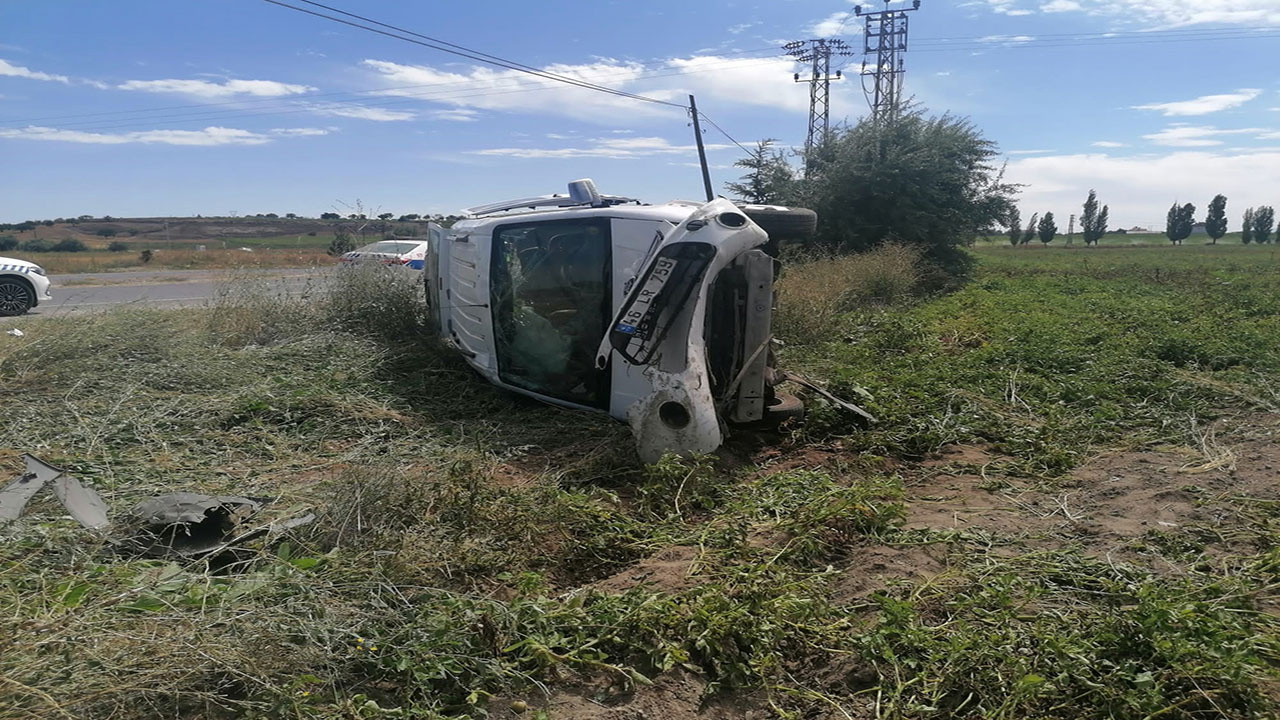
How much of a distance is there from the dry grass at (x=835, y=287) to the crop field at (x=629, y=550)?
10.6 ft

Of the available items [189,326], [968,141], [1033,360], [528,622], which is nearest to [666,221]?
[528,622]

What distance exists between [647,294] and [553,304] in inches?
47.6

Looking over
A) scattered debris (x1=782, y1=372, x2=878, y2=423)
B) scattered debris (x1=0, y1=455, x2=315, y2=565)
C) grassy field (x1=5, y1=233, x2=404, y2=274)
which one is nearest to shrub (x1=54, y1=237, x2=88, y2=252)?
grassy field (x1=5, y1=233, x2=404, y2=274)

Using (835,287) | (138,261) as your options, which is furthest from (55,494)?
(138,261)

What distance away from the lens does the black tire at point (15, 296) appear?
13.2 meters

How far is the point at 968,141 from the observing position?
21.6 m

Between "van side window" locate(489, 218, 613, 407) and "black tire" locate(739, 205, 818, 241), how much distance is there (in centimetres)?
127

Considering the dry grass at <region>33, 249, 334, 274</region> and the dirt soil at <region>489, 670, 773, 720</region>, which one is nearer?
the dirt soil at <region>489, 670, 773, 720</region>

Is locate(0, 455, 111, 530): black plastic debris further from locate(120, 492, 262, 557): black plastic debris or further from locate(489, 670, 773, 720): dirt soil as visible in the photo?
locate(489, 670, 773, 720): dirt soil

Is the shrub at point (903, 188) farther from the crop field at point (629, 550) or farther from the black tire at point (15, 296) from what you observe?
the black tire at point (15, 296)

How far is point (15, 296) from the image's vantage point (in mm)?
13328

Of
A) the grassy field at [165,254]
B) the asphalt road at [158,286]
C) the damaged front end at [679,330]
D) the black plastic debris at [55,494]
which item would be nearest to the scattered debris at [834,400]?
the damaged front end at [679,330]

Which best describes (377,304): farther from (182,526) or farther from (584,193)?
(182,526)

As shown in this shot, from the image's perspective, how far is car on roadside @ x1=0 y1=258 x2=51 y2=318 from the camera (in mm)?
13195
